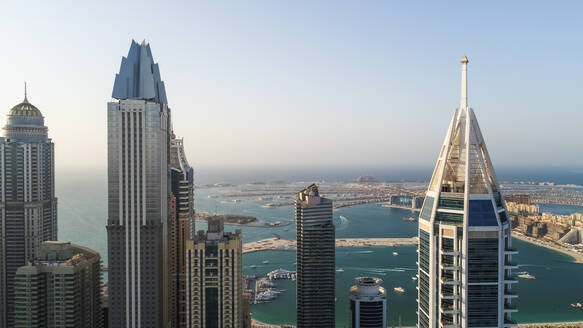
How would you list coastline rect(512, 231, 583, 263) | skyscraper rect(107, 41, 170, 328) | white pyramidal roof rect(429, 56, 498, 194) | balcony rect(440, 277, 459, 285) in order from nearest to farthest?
balcony rect(440, 277, 459, 285) → white pyramidal roof rect(429, 56, 498, 194) → skyscraper rect(107, 41, 170, 328) → coastline rect(512, 231, 583, 263)

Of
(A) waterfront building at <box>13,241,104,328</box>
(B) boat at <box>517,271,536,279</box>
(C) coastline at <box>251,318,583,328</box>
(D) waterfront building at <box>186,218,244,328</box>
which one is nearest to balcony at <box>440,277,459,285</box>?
(D) waterfront building at <box>186,218,244,328</box>

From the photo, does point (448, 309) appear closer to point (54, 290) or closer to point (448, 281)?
point (448, 281)

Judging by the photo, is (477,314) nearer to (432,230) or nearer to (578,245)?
(432,230)

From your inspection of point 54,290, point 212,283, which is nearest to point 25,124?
point 54,290

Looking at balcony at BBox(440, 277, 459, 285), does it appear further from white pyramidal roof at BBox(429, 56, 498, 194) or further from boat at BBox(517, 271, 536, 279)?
boat at BBox(517, 271, 536, 279)

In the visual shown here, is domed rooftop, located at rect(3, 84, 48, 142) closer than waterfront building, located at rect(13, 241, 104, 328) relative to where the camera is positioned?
No

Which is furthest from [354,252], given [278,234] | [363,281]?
[363,281]

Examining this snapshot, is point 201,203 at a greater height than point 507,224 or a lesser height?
lesser

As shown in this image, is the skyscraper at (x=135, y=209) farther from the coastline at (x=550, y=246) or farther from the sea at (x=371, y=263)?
the coastline at (x=550, y=246)
